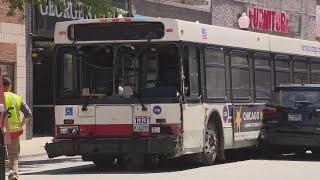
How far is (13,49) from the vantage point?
25578 mm

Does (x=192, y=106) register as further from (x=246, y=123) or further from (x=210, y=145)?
(x=246, y=123)

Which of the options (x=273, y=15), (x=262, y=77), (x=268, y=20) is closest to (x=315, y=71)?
(x=262, y=77)

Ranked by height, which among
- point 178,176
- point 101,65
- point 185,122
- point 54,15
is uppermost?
point 54,15

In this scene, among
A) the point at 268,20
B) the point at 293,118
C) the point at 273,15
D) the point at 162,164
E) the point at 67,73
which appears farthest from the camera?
the point at 273,15

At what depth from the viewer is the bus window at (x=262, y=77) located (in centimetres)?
1844

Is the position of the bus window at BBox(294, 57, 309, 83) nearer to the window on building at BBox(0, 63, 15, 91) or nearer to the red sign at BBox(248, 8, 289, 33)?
the window on building at BBox(0, 63, 15, 91)

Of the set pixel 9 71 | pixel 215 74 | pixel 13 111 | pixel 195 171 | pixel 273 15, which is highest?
pixel 273 15

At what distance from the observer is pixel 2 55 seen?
82.6ft

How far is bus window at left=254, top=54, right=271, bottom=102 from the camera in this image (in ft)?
60.5

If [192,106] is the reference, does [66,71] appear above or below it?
above

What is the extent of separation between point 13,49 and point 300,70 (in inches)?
385

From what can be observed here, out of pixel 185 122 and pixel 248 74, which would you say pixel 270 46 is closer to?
pixel 248 74

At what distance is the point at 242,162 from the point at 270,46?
3.28 m

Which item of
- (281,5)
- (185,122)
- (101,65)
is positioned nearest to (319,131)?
(185,122)
